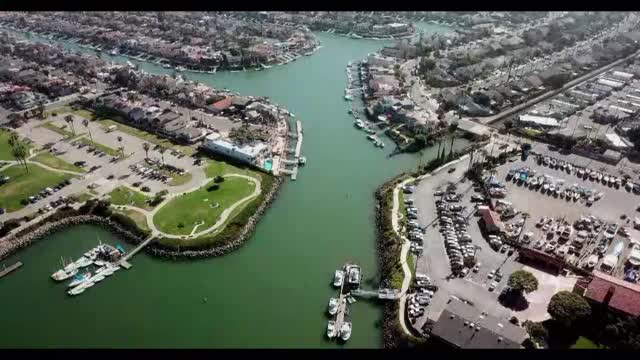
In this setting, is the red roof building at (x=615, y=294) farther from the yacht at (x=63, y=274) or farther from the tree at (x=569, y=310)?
the yacht at (x=63, y=274)

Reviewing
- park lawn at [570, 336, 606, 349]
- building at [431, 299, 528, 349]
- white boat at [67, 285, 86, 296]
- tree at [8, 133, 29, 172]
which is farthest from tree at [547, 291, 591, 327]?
tree at [8, 133, 29, 172]

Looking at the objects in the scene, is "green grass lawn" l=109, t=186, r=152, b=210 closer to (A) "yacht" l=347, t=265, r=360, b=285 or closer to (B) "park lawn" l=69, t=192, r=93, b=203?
(B) "park lawn" l=69, t=192, r=93, b=203

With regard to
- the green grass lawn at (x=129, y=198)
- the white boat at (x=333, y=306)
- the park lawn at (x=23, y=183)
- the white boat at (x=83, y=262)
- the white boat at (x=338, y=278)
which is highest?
the park lawn at (x=23, y=183)

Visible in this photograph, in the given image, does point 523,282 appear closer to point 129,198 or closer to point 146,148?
point 129,198

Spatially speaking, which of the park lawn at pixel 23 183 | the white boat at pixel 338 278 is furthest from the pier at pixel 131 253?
the white boat at pixel 338 278

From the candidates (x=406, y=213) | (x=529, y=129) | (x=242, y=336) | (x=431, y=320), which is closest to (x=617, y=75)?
(x=529, y=129)

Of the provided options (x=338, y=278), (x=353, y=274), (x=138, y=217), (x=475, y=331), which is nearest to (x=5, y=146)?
(x=138, y=217)
